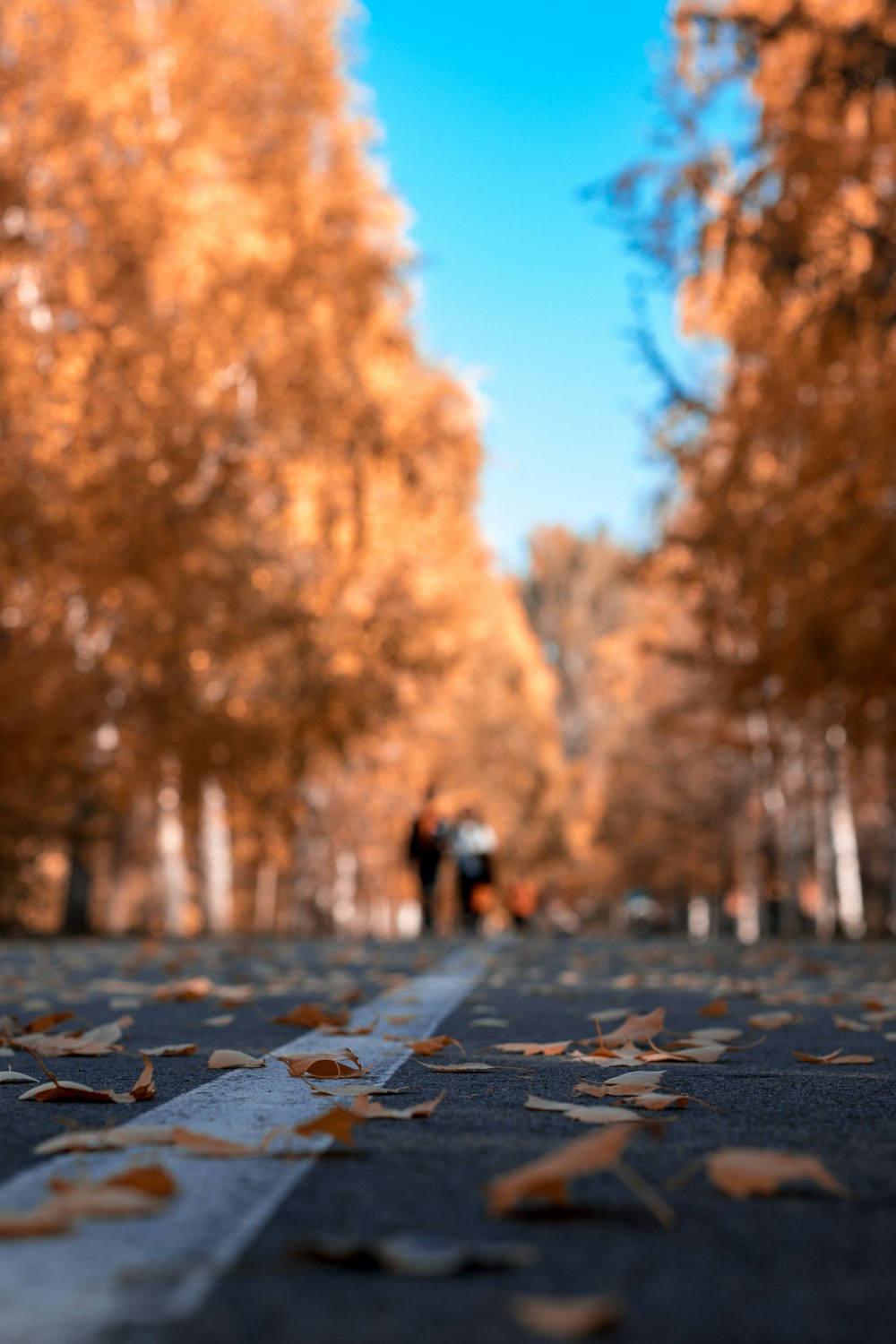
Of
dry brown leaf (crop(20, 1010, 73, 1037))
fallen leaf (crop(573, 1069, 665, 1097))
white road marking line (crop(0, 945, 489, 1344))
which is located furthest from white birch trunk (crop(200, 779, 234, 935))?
white road marking line (crop(0, 945, 489, 1344))

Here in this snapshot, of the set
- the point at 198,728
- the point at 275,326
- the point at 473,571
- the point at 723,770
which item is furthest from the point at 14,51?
the point at 723,770

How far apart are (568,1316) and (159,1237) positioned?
621mm

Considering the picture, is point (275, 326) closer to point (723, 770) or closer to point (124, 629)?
point (124, 629)

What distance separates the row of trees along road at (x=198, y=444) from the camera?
1288cm

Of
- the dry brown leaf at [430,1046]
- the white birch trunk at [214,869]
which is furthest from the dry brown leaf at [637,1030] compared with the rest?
the white birch trunk at [214,869]

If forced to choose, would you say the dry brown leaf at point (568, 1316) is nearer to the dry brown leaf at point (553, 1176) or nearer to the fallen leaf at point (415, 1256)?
the fallen leaf at point (415, 1256)

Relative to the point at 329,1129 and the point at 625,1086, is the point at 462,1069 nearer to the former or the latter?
the point at 625,1086

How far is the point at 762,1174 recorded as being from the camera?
7.26ft

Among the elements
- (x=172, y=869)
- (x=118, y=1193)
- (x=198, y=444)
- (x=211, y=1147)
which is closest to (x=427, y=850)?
(x=172, y=869)

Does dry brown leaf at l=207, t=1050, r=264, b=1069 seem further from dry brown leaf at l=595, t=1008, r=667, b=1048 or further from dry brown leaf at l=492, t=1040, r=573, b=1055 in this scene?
dry brown leaf at l=595, t=1008, r=667, b=1048

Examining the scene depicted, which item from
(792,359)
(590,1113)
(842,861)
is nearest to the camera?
(590,1113)

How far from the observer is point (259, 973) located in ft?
27.0

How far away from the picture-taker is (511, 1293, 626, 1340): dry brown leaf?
151 centimetres

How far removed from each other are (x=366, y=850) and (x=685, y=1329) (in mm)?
31979
